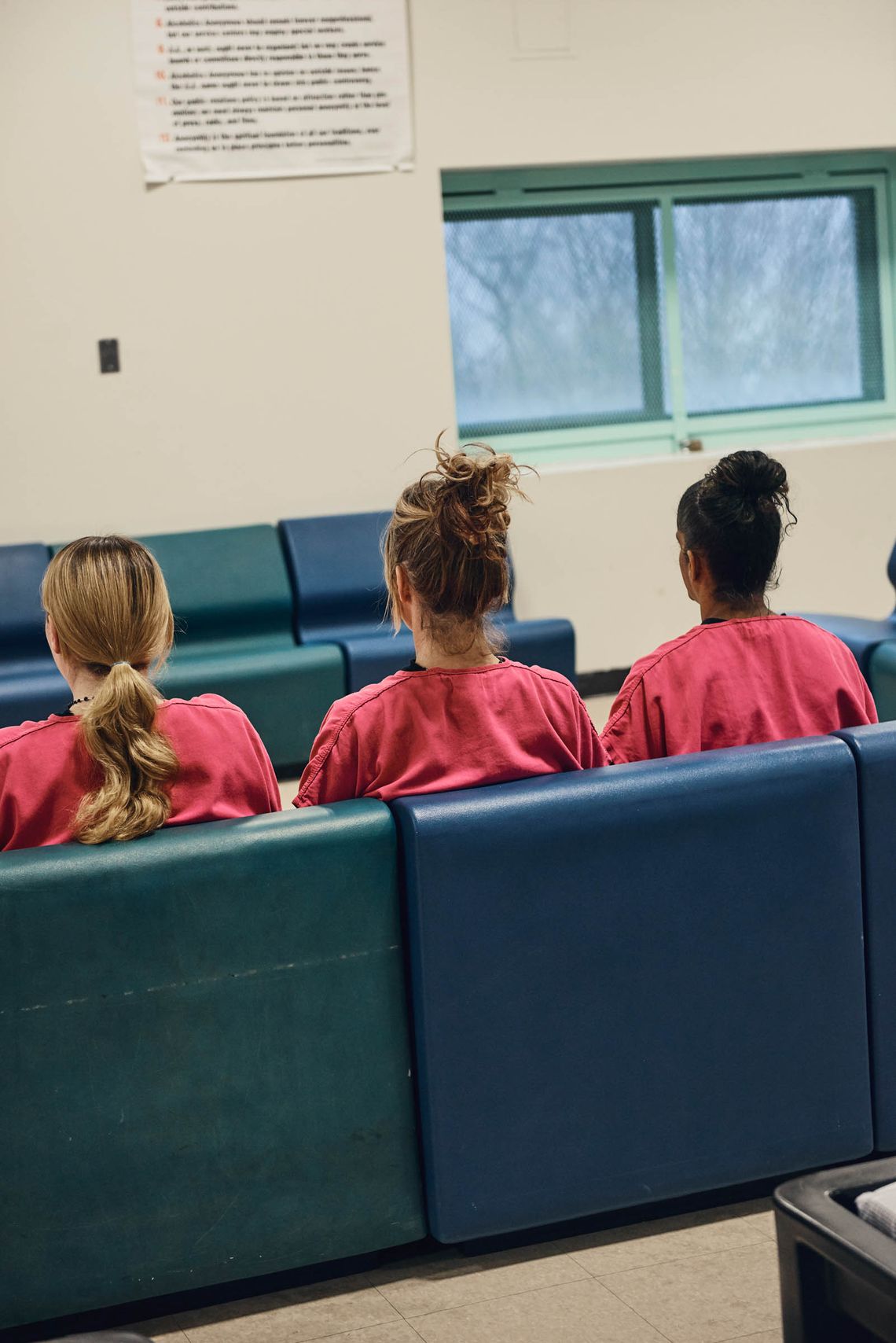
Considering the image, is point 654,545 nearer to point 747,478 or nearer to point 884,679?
point 884,679

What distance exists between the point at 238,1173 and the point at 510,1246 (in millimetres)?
415

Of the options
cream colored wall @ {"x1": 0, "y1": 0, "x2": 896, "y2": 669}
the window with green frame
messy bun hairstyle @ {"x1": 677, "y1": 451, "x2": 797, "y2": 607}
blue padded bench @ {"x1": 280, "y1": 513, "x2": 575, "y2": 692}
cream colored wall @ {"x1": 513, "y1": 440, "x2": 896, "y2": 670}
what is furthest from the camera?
the window with green frame

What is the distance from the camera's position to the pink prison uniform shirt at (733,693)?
2111 millimetres

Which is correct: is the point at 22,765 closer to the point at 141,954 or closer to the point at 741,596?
the point at 141,954

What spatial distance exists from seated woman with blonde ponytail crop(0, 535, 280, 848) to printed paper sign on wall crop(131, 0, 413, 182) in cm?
361

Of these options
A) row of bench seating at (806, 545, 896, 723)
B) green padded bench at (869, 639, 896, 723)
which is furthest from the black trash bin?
green padded bench at (869, 639, 896, 723)

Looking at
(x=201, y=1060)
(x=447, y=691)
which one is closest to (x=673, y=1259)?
(x=201, y=1060)

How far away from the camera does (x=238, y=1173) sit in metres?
1.73

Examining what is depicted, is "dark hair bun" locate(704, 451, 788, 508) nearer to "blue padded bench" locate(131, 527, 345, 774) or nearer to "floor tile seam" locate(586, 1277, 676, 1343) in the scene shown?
"floor tile seam" locate(586, 1277, 676, 1343)

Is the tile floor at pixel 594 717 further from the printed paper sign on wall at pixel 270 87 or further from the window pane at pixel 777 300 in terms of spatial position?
the printed paper sign on wall at pixel 270 87

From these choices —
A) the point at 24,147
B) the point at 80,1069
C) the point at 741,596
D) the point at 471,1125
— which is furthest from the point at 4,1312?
the point at 24,147

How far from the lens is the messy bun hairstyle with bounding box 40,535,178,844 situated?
1.74 metres

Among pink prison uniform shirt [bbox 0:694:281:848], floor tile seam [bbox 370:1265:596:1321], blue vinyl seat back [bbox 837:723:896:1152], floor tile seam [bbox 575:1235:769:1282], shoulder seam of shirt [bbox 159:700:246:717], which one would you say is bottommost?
floor tile seam [bbox 370:1265:596:1321]

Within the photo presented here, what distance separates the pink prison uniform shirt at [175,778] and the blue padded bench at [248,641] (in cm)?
249
